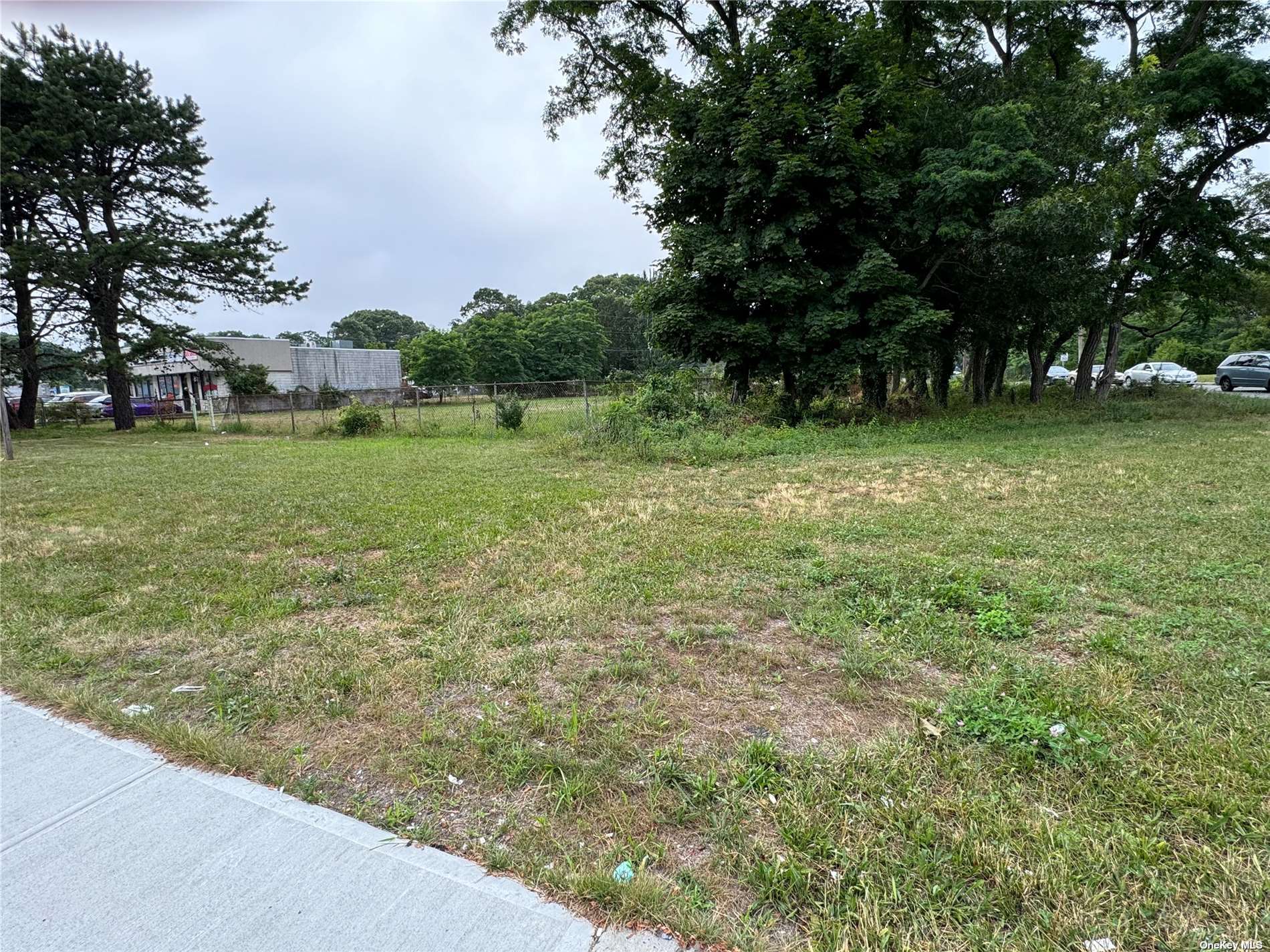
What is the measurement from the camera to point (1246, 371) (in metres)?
20.5

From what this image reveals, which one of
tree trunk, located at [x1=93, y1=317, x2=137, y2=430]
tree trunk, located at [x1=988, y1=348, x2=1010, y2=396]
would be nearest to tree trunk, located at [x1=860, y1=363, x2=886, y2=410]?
tree trunk, located at [x1=988, y1=348, x2=1010, y2=396]

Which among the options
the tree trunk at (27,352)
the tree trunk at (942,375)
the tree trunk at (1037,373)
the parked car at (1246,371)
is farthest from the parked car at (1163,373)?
the tree trunk at (27,352)

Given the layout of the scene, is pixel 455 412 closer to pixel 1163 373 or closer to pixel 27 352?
pixel 27 352

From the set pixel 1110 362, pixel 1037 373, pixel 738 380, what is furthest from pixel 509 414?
pixel 1110 362

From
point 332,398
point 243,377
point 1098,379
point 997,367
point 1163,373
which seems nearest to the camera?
point 1098,379

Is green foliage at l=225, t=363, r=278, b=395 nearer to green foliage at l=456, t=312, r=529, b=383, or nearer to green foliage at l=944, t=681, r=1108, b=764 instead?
green foliage at l=456, t=312, r=529, b=383

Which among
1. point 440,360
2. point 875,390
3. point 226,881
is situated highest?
point 440,360

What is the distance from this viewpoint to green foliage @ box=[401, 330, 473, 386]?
39094 millimetres

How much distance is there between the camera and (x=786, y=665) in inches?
112

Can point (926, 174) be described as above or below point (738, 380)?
above

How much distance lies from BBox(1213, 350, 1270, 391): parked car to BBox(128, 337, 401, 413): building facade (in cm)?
4056

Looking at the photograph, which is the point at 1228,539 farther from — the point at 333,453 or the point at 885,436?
the point at 333,453

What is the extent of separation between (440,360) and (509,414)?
2677 centimetres

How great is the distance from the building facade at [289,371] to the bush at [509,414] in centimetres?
2320
